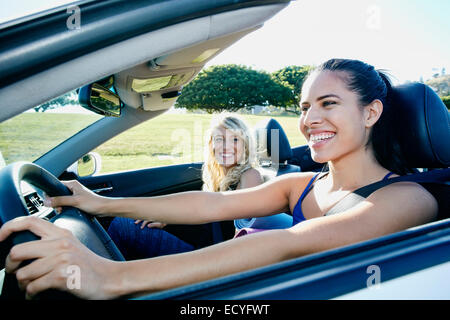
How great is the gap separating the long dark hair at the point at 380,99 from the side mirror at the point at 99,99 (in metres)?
1.22

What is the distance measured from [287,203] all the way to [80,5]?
164 centimetres

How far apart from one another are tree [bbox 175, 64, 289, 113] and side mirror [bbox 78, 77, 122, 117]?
576 millimetres

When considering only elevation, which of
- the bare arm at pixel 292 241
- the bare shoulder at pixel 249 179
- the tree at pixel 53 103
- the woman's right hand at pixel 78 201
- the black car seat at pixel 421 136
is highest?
the tree at pixel 53 103

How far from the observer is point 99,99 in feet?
5.83

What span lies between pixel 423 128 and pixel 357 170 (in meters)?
0.37

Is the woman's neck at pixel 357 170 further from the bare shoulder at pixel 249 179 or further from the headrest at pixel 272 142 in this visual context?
the headrest at pixel 272 142

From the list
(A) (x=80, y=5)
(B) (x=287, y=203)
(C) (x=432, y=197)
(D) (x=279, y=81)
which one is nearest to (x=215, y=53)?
(A) (x=80, y=5)

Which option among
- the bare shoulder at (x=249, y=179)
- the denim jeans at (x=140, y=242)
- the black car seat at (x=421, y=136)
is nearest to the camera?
the black car seat at (x=421, y=136)

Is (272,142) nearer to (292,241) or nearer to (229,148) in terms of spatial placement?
(229,148)

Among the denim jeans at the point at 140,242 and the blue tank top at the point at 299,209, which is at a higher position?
the blue tank top at the point at 299,209

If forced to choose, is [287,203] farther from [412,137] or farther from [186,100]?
[186,100]

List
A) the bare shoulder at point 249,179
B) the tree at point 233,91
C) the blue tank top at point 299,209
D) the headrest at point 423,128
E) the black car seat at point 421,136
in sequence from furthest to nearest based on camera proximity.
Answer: the tree at point 233,91 < the bare shoulder at point 249,179 < the blue tank top at point 299,209 < the headrest at point 423,128 < the black car seat at point 421,136

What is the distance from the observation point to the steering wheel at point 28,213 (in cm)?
86

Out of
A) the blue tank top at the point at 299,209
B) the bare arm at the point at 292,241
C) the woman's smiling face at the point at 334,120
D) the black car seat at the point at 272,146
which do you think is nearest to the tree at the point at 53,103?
the bare arm at the point at 292,241
